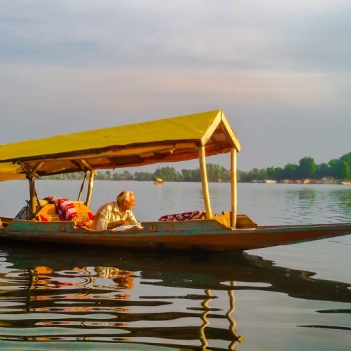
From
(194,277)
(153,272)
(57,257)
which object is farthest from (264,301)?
(57,257)

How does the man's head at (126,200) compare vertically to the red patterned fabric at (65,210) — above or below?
above

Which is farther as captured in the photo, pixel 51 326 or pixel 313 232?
pixel 313 232

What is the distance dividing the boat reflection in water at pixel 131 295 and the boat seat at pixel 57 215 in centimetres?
73

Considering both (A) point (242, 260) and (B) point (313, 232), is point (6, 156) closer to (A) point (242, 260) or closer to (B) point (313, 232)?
(A) point (242, 260)

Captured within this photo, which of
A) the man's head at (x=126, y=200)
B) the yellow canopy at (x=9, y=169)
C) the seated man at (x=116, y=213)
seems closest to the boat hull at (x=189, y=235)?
the seated man at (x=116, y=213)

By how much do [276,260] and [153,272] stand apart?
282cm

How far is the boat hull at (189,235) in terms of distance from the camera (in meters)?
8.48

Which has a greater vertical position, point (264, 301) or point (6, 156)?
point (6, 156)

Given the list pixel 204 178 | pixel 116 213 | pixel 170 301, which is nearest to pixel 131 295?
pixel 170 301

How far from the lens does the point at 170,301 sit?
659 centimetres

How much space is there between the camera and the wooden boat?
8906mm

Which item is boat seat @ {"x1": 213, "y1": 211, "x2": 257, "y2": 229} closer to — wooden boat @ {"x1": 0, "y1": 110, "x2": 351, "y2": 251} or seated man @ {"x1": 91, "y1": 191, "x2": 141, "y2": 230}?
wooden boat @ {"x1": 0, "y1": 110, "x2": 351, "y2": 251}

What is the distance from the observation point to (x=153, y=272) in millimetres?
8500

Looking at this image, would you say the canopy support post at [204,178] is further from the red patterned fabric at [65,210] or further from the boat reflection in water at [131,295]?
the red patterned fabric at [65,210]
